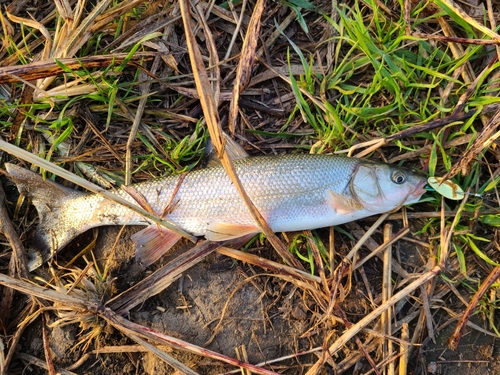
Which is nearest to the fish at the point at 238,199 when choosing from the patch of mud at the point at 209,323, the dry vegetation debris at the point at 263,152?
the dry vegetation debris at the point at 263,152

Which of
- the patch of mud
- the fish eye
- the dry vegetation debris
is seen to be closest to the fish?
the fish eye

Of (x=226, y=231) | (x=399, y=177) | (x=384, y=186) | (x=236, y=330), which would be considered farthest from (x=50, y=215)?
(x=399, y=177)

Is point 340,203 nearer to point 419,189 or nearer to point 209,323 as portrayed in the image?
point 419,189

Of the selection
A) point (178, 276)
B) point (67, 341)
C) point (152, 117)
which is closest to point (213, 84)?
point (152, 117)

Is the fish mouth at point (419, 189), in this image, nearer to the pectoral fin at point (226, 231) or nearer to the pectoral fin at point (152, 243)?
the pectoral fin at point (226, 231)

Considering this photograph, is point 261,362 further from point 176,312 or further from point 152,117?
point 152,117

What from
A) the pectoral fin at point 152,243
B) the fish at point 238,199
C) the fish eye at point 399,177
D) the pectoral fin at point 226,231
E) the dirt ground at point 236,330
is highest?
the fish eye at point 399,177
